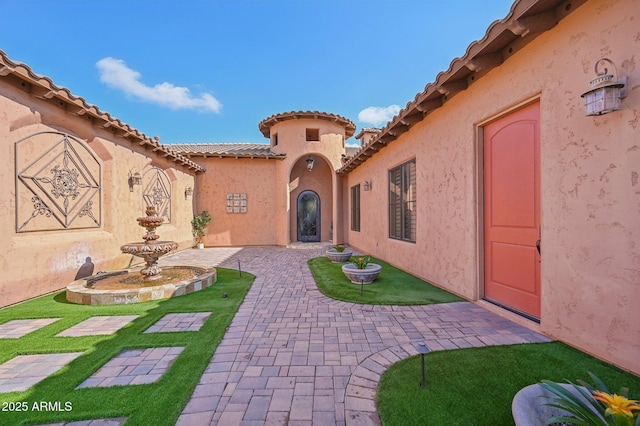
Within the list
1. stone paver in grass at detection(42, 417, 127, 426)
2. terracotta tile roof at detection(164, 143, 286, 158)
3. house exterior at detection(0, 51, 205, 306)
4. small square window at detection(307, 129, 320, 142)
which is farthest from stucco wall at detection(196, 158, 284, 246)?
stone paver in grass at detection(42, 417, 127, 426)

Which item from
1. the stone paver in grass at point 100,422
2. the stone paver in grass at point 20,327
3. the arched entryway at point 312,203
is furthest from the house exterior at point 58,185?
the arched entryway at point 312,203

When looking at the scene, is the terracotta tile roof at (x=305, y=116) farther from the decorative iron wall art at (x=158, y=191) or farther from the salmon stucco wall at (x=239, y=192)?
the decorative iron wall art at (x=158, y=191)

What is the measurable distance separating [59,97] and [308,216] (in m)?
12.0

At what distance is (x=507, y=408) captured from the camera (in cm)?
211

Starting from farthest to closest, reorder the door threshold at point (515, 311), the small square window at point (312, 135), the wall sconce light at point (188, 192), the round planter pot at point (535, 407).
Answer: the small square window at point (312, 135) → the wall sconce light at point (188, 192) → the door threshold at point (515, 311) → the round planter pot at point (535, 407)

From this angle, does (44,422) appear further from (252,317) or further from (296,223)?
(296,223)

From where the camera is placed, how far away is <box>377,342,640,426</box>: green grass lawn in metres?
2.06

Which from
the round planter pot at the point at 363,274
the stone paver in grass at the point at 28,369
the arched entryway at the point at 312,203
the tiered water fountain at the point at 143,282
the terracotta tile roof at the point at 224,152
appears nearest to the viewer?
the stone paver in grass at the point at 28,369

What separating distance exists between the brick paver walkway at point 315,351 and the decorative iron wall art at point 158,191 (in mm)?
6468

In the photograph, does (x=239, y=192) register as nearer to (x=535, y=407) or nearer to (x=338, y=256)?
(x=338, y=256)

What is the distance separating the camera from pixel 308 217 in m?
16.4

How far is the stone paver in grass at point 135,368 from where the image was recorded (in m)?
2.59

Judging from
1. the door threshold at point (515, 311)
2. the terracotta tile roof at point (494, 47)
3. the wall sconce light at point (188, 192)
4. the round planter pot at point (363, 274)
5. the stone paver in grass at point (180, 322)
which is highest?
the terracotta tile roof at point (494, 47)

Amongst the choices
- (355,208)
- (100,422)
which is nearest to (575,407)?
(100,422)
